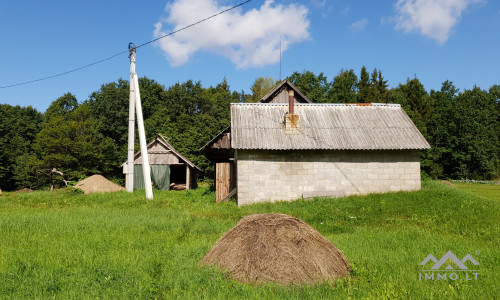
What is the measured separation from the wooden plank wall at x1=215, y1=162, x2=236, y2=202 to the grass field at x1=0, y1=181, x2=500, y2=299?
2.20 metres

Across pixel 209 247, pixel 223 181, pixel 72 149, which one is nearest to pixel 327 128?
pixel 223 181

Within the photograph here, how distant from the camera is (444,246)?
7.69 meters

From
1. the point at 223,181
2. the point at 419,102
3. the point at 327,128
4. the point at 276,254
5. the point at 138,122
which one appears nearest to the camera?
the point at 276,254

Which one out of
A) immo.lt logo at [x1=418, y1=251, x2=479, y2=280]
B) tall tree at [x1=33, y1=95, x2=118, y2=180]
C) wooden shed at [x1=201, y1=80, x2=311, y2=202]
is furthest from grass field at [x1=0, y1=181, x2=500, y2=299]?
tall tree at [x1=33, y1=95, x2=118, y2=180]

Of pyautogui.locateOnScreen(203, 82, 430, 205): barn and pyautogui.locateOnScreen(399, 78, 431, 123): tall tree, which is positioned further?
pyautogui.locateOnScreen(399, 78, 431, 123): tall tree

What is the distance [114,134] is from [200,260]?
43724 mm

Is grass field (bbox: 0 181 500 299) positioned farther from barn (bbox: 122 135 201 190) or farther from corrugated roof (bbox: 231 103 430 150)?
barn (bbox: 122 135 201 190)

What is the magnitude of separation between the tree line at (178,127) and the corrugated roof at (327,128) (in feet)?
76.4

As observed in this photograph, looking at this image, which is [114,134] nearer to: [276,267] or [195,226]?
[195,226]

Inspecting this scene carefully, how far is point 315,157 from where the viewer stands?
53.1 feet

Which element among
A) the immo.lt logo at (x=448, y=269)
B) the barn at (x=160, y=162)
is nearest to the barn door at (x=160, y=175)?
the barn at (x=160, y=162)

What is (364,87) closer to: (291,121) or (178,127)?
(178,127)

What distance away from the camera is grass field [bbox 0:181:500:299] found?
5.17 meters

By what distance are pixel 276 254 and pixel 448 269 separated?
337 centimetres
